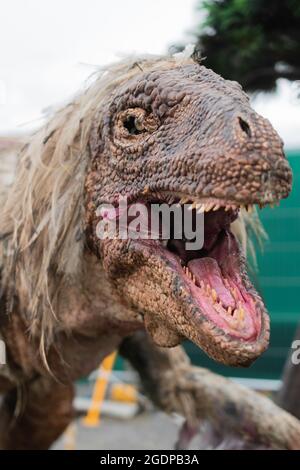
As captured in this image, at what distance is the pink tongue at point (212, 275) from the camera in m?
1.24

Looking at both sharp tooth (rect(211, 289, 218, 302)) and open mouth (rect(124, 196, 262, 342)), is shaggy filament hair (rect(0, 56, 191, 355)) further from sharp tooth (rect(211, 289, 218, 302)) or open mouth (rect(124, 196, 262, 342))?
sharp tooth (rect(211, 289, 218, 302))

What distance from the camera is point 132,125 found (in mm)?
1413

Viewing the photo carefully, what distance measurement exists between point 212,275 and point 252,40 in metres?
1.59

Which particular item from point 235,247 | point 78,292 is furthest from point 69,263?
point 235,247

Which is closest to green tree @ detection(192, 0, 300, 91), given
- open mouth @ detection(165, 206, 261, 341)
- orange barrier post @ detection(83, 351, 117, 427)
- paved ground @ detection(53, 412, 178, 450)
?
open mouth @ detection(165, 206, 261, 341)

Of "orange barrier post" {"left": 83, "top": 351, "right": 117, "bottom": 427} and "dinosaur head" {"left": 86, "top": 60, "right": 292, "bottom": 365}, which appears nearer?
"dinosaur head" {"left": 86, "top": 60, "right": 292, "bottom": 365}

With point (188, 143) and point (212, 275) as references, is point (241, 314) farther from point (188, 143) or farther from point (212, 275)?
point (188, 143)

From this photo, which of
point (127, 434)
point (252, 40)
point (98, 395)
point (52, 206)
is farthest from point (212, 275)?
point (98, 395)

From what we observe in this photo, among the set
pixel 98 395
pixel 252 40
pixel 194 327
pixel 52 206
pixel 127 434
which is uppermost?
pixel 252 40

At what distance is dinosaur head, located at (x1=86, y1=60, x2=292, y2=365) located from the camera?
117cm

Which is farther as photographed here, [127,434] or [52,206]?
[127,434]

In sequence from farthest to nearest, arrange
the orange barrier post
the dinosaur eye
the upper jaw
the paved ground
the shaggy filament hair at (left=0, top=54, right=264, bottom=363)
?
the orange barrier post
the paved ground
the shaggy filament hair at (left=0, top=54, right=264, bottom=363)
the dinosaur eye
the upper jaw

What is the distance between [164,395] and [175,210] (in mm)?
1231
